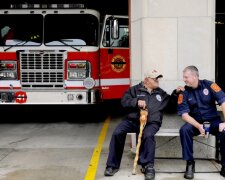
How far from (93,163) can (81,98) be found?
132 inches

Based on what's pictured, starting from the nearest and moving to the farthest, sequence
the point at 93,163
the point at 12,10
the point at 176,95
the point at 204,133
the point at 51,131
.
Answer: the point at 204,133 → the point at 176,95 → the point at 93,163 → the point at 51,131 → the point at 12,10

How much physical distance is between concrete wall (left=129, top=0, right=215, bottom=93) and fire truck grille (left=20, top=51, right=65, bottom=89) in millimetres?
3652

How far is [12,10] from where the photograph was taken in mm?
10391

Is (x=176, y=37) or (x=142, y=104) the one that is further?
(x=176, y=37)

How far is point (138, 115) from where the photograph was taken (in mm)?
6242

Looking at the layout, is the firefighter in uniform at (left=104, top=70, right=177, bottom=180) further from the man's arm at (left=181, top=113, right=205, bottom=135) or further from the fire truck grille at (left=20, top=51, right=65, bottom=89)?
the fire truck grille at (left=20, top=51, right=65, bottom=89)

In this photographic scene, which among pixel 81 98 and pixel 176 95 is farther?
pixel 81 98

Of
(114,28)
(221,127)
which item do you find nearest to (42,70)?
(114,28)

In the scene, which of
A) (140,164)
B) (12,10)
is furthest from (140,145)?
(12,10)

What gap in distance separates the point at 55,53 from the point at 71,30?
0.69m

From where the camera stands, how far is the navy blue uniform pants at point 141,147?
593 centimetres

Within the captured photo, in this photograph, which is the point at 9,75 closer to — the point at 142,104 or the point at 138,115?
the point at 138,115

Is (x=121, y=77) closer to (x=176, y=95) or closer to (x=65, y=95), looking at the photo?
(x=65, y=95)

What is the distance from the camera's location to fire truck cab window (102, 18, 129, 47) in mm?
10508
